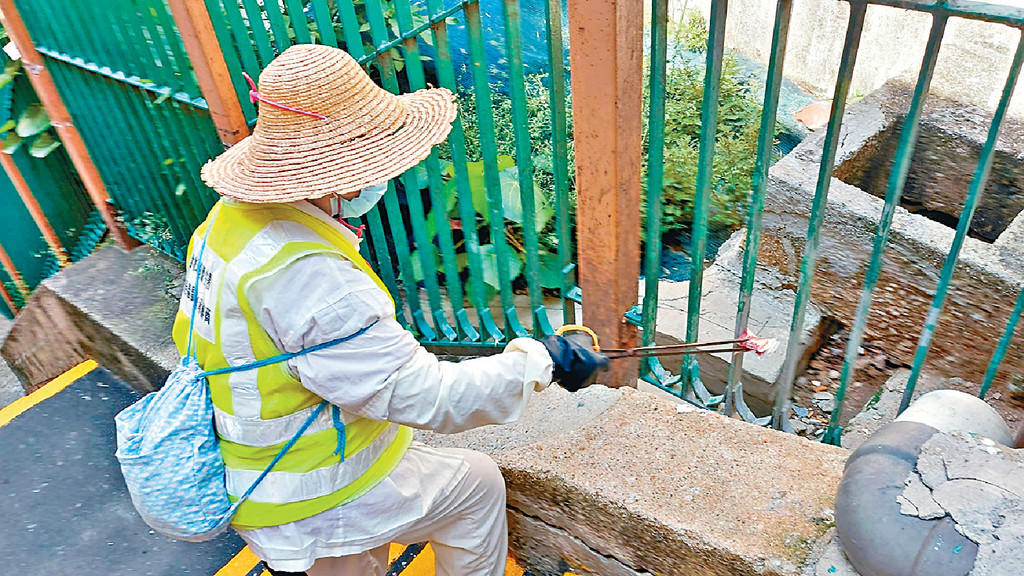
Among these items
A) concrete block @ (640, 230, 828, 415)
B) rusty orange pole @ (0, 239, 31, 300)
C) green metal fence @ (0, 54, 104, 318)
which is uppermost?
green metal fence @ (0, 54, 104, 318)

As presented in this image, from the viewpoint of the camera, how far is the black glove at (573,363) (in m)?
2.06

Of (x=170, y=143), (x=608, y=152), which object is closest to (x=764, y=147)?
(x=608, y=152)

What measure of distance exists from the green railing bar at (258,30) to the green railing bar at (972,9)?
2.13m

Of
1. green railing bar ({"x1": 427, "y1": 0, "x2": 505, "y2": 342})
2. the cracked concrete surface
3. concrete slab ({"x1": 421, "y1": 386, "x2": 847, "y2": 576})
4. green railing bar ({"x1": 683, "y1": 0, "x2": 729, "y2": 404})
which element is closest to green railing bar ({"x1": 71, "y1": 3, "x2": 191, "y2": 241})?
green railing bar ({"x1": 427, "y1": 0, "x2": 505, "y2": 342})

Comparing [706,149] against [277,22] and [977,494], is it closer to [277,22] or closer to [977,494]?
[977,494]

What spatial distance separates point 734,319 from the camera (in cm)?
531

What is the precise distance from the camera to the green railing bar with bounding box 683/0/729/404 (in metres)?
1.96

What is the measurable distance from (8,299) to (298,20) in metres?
3.90

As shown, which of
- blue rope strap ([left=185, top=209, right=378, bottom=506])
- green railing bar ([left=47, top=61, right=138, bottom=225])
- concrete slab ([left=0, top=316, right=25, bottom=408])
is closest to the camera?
blue rope strap ([left=185, top=209, right=378, bottom=506])

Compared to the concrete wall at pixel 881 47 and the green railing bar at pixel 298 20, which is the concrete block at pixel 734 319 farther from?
the green railing bar at pixel 298 20

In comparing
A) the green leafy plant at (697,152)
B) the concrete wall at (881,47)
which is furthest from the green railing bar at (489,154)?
the concrete wall at (881,47)

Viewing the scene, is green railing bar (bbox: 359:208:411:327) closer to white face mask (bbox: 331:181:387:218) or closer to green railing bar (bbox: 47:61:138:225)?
white face mask (bbox: 331:181:387:218)

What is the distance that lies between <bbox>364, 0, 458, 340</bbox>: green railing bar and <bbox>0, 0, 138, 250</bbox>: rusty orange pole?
215cm

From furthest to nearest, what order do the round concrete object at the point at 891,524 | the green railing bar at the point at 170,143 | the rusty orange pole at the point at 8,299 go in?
1. the rusty orange pole at the point at 8,299
2. the green railing bar at the point at 170,143
3. the round concrete object at the point at 891,524
